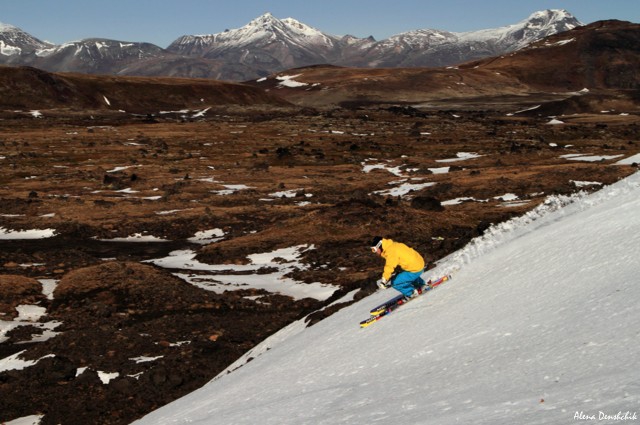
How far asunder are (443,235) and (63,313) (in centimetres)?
2385

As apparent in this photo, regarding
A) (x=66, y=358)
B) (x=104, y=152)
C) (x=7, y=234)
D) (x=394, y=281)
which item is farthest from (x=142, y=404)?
(x=104, y=152)

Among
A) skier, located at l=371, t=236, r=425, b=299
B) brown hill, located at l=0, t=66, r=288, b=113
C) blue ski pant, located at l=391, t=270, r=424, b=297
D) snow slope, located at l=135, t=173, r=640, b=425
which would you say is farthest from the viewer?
brown hill, located at l=0, t=66, r=288, b=113

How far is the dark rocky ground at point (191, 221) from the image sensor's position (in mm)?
20484

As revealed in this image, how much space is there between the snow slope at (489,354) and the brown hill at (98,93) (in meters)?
166

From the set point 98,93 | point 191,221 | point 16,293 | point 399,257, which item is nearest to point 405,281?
point 399,257

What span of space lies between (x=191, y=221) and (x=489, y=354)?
132ft

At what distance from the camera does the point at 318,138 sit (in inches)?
4537

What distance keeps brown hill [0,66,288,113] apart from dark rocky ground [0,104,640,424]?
51108mm

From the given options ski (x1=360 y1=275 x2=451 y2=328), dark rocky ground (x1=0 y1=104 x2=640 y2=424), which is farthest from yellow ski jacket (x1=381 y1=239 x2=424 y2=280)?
dark rocky ground (x1=0 y1=104 x2=640 y2=424)

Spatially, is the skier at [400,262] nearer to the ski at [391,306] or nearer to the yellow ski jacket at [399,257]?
the yellow ski jacket at [399,257]

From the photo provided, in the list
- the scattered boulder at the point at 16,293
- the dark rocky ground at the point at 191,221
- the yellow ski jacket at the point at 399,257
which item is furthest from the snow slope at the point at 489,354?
the scattered boulder at the point at 16,293

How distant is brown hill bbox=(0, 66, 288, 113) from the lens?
543 ft

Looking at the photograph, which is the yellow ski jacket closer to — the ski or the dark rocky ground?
the ski

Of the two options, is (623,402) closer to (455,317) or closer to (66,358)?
(455,317)
